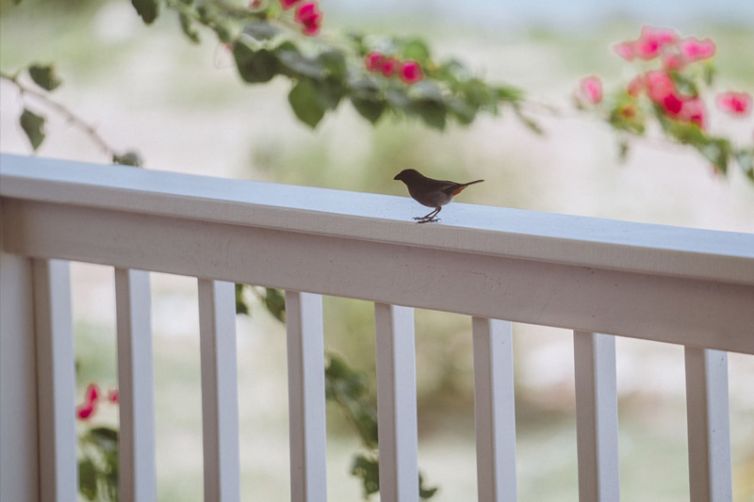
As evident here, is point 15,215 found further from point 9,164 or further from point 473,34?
point 473,34

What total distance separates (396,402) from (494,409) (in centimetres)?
8

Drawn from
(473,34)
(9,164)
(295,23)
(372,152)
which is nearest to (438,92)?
(295,23)

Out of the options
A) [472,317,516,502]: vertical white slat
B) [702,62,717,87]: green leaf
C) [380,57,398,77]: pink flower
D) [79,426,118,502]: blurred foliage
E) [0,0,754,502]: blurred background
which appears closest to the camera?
[472,317,516,502]: vertical white slat

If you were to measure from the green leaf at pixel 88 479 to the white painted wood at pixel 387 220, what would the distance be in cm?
50

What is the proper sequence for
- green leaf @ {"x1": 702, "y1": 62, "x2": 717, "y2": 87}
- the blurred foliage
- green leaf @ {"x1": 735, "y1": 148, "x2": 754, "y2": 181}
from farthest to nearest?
1. green leaf @ {"x1": 702, "y1": 62, "x2": 717, "y2": 87}
2. green leaf @ {"x1": 735, "y1": 148, "x2": 754, "y2": 181}
3. the blurred foliage

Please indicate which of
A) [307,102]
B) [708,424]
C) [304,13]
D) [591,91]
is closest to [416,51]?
[304,13]

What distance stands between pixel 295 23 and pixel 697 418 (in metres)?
0.97

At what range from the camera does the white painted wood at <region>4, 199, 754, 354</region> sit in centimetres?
72

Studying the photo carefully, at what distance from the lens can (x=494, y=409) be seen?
82 centimetres

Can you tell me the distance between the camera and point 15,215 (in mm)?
1071

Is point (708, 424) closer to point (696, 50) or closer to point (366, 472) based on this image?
point (366, 472)

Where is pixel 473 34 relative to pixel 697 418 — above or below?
above

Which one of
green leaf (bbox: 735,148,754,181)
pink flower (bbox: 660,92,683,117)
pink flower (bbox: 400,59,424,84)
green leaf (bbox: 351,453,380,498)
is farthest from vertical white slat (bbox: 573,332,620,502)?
pink flower (bbox: 660,92,683,117)

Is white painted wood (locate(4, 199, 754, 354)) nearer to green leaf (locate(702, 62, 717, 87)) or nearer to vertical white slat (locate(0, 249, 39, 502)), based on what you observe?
vertical white slat (locate(0, 249, 39, 502))
